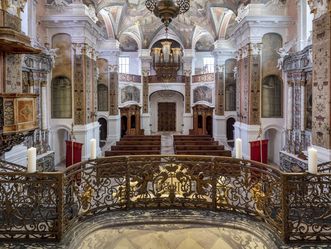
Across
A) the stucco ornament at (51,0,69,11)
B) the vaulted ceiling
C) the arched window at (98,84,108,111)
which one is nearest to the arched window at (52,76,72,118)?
the stucco ornament at (51,0,69,11)

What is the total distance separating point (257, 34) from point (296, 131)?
431 cm

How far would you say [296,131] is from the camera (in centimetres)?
1191

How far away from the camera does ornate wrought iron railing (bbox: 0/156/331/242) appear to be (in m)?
4.41

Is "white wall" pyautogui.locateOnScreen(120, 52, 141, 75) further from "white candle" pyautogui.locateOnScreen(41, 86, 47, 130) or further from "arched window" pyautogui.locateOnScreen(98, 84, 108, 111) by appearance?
"white candle" pyautogui.locateOnScreen(41, 86, 47, 130)

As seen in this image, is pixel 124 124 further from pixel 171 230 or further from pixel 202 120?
pixel 171 230

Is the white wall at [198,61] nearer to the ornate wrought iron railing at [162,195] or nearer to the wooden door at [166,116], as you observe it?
the wooden door at [166,116]

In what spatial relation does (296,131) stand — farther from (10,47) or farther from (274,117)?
(10,47)

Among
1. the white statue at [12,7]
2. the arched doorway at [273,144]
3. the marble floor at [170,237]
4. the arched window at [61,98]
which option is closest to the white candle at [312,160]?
the marble floor at [170,237]

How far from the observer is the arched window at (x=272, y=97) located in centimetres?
1363

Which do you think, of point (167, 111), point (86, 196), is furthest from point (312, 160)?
point (167, 111)

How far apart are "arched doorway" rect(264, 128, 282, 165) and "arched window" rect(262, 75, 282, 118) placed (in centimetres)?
91

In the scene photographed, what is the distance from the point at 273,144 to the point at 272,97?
2.11m

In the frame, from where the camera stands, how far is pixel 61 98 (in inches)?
540

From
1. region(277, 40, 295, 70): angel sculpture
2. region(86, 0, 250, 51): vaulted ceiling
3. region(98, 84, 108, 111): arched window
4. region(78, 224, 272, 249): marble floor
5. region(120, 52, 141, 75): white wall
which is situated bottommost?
region(78, 224, 272, 249): marble floor
